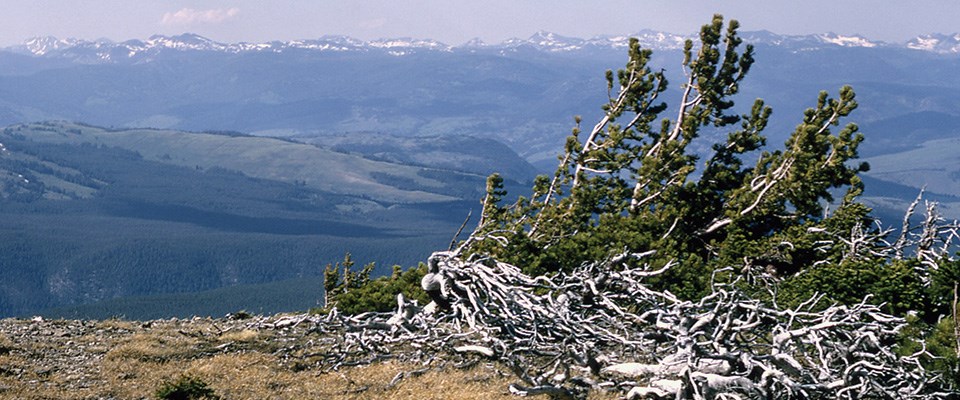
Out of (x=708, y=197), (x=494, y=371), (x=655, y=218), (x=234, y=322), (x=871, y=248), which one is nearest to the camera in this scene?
(x=494, y=371)

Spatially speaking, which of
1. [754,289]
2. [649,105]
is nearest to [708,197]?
[649,105]

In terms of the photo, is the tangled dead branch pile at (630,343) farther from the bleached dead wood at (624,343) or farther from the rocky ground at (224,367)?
the rocky ground at (224,367)

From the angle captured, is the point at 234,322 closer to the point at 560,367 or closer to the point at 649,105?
the point at 560,367

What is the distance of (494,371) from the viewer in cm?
2170

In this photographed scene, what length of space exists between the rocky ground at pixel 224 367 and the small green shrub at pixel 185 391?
1.39 ft

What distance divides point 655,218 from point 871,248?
10.2m

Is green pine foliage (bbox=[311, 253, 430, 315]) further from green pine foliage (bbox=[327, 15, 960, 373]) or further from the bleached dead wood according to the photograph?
the bleached dead wood

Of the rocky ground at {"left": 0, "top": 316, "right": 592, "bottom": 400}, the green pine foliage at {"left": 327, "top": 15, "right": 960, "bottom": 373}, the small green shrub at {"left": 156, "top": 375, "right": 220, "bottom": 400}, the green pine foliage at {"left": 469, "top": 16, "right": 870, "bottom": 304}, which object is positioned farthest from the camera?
the green pine foliage at {"left": 469, "top": 16, "right": 870, "bottom": 304}

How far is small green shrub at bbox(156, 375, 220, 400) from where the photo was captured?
716 inches

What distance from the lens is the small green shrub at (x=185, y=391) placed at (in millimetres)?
18188

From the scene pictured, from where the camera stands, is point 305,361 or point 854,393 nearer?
point 854,393

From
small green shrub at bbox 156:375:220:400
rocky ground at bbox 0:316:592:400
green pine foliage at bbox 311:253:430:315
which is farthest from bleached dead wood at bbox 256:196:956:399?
green pine foliage at bbox 311:253:430:315

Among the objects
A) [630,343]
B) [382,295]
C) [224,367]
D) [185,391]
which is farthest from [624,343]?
[382,295]

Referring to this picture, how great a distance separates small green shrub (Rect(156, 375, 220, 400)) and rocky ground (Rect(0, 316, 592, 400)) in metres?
0.42
